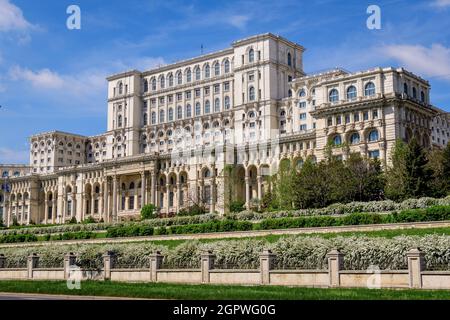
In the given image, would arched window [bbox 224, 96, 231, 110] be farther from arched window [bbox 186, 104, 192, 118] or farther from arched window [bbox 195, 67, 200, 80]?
arched window [bbox 195, 67, 200, 80]

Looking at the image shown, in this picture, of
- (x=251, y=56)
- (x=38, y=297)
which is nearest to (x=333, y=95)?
(x=251, y=56)

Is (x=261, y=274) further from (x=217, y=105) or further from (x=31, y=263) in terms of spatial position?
(x=217, y=105)

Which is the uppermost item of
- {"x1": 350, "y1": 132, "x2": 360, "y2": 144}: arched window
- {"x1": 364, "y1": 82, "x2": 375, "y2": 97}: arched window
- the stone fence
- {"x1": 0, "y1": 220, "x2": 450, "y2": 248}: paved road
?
{"x1": 364, "y1": 82, "x2": 375, "y2": 97}: arched window

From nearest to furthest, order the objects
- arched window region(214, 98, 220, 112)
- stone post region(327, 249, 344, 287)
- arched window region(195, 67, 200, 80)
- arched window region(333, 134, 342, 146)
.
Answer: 1. stone post region(327, 249, 344, 287)
2. arched window region(333, 134, 342, 146)
3. arched window region(214, 98, 220, 112)
4. arched window region(195, 67, 200, 80)

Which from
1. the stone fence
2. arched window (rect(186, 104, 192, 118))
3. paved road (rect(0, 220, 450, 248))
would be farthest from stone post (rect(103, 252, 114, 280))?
arched window (rect(186, 104, 192, 118))

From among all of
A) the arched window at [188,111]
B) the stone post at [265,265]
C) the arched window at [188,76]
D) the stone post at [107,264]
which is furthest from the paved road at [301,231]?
the arched window at [188,76]

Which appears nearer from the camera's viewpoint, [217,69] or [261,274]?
[261,274]

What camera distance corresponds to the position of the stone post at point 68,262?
1671 inches

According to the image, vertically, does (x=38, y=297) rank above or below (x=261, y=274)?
below

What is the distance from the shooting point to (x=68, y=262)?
142ft

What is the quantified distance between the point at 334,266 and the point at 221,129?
286 feet

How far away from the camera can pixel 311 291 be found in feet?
93.5

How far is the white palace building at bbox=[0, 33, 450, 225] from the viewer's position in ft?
278
